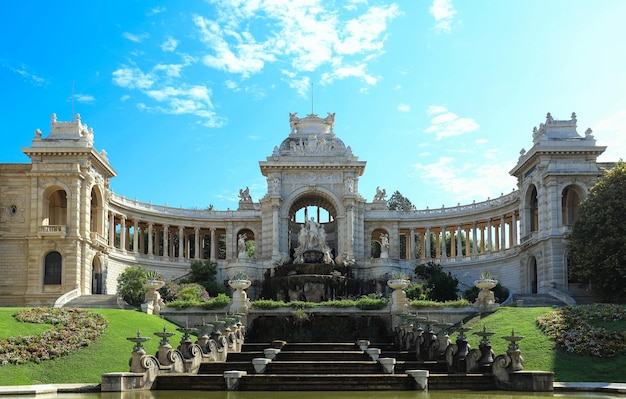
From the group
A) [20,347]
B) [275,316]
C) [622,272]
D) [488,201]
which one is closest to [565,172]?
[622,272]

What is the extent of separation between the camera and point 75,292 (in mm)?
55625

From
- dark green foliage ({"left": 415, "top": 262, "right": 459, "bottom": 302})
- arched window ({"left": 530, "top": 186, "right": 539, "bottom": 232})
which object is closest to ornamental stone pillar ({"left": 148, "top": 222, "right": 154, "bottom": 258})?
dark green foliage ({"left": 415, "top": 262, "right": 459, "bottom": 302})

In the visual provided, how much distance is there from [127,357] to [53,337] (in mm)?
4161

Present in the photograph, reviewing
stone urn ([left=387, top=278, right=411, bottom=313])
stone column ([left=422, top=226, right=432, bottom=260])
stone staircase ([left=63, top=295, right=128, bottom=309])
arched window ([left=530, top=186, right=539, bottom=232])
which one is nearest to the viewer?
stone urn ([left=387, top=278, right=411, bottom=313])

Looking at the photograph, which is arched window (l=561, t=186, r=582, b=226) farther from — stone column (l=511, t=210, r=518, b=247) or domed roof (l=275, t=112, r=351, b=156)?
domed roof (l=275, t=112, r=351, b=156)

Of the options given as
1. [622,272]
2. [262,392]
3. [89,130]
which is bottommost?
[262,392]

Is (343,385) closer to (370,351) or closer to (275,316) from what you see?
(370,351)

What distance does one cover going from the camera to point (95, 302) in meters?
53.2

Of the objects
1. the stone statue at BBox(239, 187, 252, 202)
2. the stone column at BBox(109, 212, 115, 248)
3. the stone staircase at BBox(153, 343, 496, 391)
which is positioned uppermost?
the stone statue at BBox(239, 187, 252, 202)

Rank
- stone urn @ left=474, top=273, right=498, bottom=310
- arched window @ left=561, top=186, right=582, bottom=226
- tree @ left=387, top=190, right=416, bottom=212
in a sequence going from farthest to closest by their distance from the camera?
tree @ left=387, top=190, right=416, bottom=212 < arched window @ left=561, top=186, right=582, bottom=226 < stone urn @ left=474, top=273, right=498, bottom=310

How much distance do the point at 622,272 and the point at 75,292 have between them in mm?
41870

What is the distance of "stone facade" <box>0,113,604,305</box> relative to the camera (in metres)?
58.3

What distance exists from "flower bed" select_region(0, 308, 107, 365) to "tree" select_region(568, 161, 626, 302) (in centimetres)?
3489

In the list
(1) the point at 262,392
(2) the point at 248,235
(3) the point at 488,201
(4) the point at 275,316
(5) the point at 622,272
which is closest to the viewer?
(1) the point at 262,392
